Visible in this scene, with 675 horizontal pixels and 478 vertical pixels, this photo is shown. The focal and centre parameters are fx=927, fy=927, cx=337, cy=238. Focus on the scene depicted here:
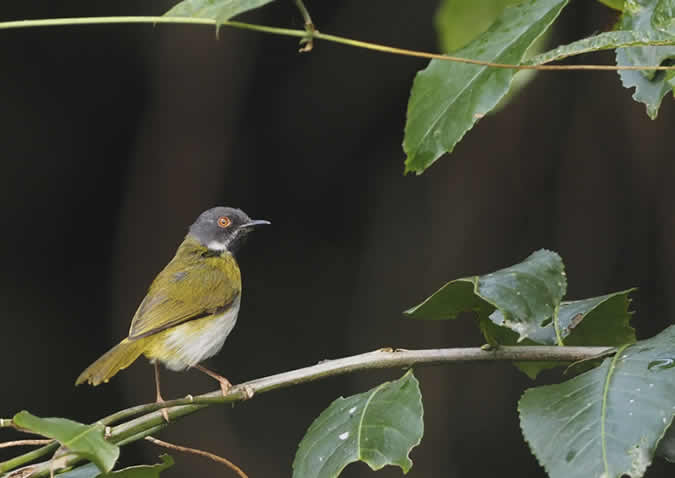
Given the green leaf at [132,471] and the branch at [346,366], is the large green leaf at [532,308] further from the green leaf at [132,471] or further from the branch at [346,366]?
the green leaf at [132,471]

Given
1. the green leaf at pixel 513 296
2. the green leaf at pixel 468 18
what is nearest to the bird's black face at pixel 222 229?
the green leaf at pixel 468 18

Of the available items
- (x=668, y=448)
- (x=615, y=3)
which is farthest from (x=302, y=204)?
(x=668, y=448)

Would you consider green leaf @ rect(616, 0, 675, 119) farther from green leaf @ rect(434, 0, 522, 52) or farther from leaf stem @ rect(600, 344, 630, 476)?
green leaf @ rect(434, 0, 522, 52)

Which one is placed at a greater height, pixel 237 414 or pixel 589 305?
pixel 589 305

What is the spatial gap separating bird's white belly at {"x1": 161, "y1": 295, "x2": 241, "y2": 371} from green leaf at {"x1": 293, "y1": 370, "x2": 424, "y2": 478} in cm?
152

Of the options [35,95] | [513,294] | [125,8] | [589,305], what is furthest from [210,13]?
[35,95]

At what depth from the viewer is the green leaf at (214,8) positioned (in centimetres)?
147

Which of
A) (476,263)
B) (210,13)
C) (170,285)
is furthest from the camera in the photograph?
(476,263)

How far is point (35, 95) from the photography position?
5.74m

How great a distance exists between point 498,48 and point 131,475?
111 centimetres

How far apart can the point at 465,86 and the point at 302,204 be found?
14.7 ft

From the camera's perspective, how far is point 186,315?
10.9 feet

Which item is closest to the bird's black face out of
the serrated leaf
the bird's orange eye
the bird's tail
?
the bird's orange eye

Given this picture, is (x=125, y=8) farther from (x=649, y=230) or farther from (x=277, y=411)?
(x=649, y=230)
